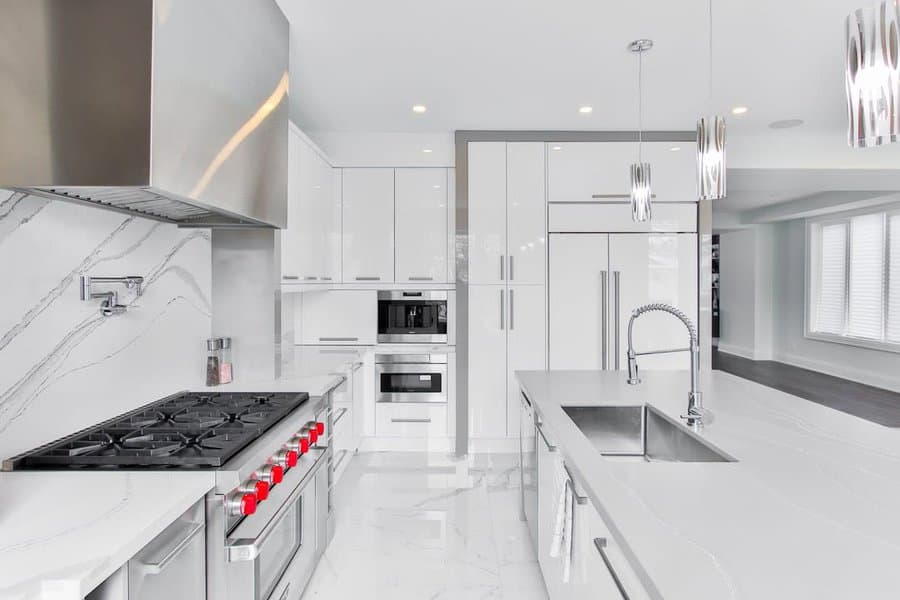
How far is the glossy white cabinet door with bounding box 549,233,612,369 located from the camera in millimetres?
4191

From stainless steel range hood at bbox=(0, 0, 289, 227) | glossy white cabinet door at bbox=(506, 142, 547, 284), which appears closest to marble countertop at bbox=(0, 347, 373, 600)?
stainless steel range hood at bbox=(0, 0, 289, 227)

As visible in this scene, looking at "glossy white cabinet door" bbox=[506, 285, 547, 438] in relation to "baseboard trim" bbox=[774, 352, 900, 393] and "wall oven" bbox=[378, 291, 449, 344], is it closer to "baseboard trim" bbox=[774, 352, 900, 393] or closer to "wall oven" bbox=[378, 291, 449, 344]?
"wall oven" bbox=[378, 291, 449, 344]

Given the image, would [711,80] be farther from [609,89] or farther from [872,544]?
[872,544]

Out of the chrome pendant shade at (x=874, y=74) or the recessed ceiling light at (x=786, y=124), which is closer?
the chrome pendant shade at (x=874, y=74)

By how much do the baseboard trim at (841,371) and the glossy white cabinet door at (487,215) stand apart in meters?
5.57

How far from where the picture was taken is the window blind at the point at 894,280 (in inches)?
250

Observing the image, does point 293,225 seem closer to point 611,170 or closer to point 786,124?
point 611,170

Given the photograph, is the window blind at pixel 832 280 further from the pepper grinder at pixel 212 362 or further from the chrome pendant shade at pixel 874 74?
the pepper grinder at pixel 212 362

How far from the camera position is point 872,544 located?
0.95 m

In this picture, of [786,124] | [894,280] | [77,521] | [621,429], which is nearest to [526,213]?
[786,124]

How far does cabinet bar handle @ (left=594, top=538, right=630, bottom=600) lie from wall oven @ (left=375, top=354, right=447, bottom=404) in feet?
9.84

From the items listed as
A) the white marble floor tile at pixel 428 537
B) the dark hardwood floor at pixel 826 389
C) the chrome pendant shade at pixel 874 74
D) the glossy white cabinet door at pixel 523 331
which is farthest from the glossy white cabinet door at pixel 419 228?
the dark hardwood floor at pixel 826 389

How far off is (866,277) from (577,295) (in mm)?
5111

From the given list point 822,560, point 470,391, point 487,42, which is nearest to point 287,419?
point 822,560
